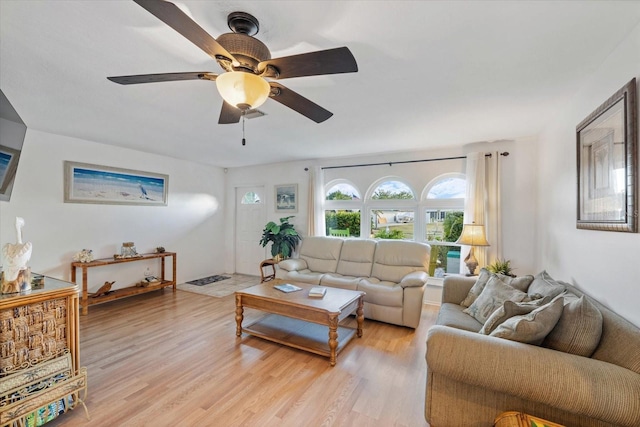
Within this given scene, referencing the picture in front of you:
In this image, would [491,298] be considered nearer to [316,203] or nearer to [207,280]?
[316,203]

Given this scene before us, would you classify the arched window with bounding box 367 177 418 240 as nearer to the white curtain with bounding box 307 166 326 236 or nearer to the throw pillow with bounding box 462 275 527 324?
the white curtain with bounding box 307 166 326 236

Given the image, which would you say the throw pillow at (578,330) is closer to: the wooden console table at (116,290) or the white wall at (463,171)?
the white wall at (463,171)

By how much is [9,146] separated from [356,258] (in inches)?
173

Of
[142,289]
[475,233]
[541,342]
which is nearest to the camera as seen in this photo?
[541,342]

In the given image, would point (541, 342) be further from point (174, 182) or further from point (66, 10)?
point (174, 182)

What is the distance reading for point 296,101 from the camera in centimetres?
175

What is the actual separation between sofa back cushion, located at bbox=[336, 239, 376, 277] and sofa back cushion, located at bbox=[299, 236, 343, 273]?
10 centimetres

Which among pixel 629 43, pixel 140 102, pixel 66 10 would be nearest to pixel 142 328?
pixel 140 102

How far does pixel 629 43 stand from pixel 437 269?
128 inches

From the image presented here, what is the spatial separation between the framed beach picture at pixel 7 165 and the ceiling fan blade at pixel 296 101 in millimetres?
3387

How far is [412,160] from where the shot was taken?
425cm

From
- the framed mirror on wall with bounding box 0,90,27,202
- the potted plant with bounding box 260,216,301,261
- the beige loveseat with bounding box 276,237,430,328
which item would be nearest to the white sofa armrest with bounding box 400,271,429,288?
the beige loveseat with bounding box 276,237,430,328

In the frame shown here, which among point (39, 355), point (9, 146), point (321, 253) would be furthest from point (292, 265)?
point (9, 146)

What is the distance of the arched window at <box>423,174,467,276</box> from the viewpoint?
4043 millimetres
